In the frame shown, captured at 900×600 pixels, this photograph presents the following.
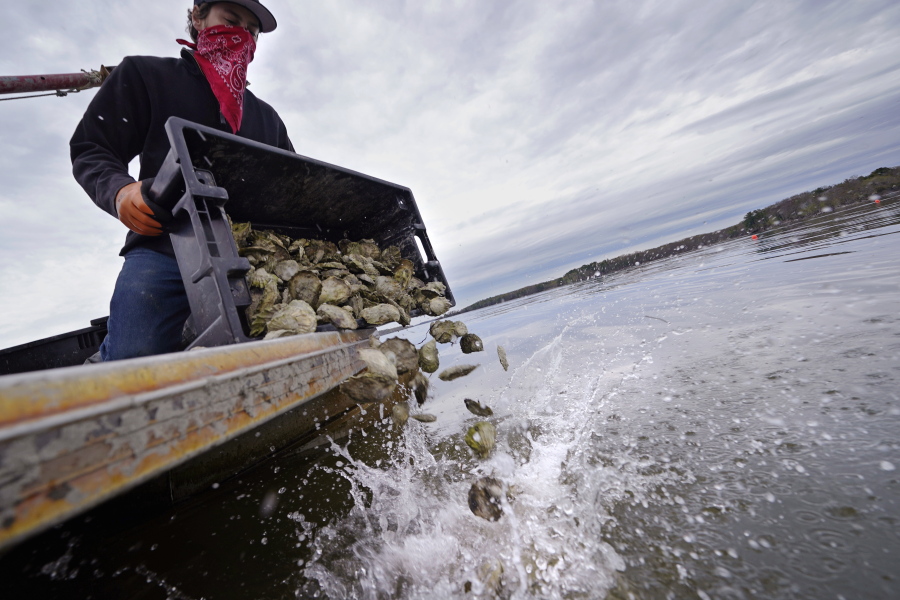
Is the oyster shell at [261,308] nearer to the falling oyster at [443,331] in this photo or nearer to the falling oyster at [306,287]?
the falling oyster at [306,287]

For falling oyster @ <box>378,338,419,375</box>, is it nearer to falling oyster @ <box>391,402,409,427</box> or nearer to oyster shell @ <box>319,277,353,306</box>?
falling oyster @ <box>391,402,409,427</box>

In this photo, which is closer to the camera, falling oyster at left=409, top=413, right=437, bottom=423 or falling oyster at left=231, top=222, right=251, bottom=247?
falling oyster at left=231, top=222, right=251, bottom=247

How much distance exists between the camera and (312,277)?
219 cm

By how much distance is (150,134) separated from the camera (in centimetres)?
216

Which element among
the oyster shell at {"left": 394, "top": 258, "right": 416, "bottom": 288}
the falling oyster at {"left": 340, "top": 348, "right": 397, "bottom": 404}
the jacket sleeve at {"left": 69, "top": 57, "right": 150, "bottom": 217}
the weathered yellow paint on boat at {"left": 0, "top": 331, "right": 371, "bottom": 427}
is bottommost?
the falling oyster at {"left": 340, "top": 348, "right": 397, "bottom": 404}

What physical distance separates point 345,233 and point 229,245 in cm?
193

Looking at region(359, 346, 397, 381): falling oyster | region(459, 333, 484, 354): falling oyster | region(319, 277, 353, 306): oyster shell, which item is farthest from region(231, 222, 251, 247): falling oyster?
region(459, 333, 484, 354): falling oyster

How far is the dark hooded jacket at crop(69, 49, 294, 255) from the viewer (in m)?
1.83

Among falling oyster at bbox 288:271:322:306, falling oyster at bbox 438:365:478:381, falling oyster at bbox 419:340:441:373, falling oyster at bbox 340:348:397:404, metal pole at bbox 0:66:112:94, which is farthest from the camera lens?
metal pole at bbox 0:66:112:94

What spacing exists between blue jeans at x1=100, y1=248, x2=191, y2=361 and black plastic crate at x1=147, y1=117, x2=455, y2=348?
0.40m

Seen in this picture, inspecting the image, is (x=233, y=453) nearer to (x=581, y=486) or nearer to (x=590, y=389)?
(x=581, y=486)

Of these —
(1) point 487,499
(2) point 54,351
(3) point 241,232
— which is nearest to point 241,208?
(3) point 241,232

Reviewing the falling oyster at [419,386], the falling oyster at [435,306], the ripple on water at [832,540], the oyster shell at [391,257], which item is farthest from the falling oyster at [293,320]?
the ripple on water at [832,540]

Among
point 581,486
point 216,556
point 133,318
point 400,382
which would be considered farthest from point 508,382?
point 133,318
